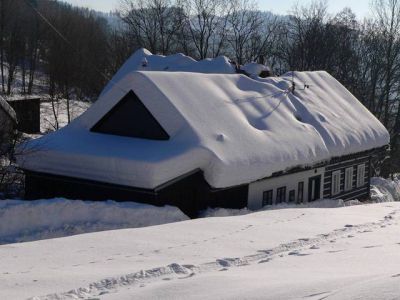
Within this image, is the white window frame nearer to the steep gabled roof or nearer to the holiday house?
the holiday house

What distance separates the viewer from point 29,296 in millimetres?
7480

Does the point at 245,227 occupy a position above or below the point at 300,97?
below

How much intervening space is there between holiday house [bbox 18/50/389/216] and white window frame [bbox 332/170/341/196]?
227 mm

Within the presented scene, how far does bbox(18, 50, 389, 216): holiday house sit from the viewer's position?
18.1 m

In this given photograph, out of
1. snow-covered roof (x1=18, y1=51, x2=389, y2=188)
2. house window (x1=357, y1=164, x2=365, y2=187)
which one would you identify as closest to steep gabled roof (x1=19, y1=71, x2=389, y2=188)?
snow-covered roof (x1=18, y1=51, x2=389, y2=188)

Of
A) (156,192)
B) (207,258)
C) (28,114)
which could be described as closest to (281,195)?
(156,192)

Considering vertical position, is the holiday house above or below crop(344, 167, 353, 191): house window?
above

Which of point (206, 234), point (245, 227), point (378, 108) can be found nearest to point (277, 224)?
point (245, 227)

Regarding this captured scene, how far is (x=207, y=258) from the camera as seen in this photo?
1003 centimetres

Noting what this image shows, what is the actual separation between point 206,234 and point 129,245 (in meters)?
1.92

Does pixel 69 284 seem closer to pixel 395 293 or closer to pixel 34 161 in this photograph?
pixel 395 293

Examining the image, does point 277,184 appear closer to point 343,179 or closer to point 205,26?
point 343,179

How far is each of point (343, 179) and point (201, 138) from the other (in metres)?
10.1

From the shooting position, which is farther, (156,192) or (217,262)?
(156,192)
